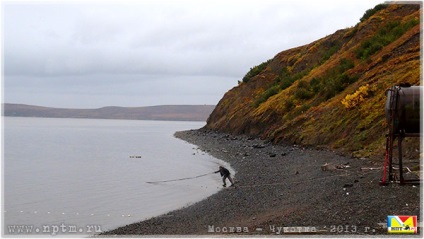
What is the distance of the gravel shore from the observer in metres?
12.1

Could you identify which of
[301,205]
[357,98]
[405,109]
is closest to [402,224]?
[301,205]

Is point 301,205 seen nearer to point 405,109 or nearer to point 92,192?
point 405,109

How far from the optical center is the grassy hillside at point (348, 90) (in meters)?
27.6

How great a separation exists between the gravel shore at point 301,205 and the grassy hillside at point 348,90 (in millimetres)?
3713

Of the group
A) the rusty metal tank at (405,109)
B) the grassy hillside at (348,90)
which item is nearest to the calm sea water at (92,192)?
the grassy hillside at (348,90)

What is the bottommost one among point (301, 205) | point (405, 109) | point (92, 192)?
point (92, 192)

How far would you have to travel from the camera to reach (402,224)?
10953 mm

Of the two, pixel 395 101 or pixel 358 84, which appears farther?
pixel 358 84

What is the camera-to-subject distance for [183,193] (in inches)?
943

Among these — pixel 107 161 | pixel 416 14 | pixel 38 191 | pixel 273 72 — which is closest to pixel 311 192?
pixel 38 191

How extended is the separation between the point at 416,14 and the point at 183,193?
3061 centimetres

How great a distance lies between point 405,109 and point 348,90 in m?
19.9

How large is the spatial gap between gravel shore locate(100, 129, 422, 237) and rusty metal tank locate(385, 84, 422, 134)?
1.95 metres

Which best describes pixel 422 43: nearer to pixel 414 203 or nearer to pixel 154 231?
pixel 414 203
